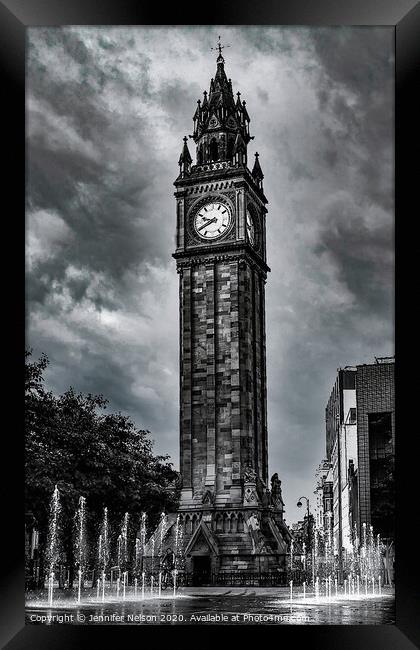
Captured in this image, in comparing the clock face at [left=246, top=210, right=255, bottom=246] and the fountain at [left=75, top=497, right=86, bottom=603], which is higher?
the clock face at [left=246, top=210, right=255, bottom=246]

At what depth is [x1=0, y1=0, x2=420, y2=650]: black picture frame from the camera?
12.4 m

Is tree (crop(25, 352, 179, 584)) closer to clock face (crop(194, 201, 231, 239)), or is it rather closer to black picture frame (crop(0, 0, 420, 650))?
clock face (crop(194, 201, 231, 239))

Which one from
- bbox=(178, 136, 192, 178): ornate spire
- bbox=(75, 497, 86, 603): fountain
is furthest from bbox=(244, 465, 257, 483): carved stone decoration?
bbox=(178, 136, 192, 178): ornate spire

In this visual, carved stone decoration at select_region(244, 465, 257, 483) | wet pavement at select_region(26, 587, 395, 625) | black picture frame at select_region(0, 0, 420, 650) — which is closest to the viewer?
black picture frame at select_region(0, 0, 420, 650)

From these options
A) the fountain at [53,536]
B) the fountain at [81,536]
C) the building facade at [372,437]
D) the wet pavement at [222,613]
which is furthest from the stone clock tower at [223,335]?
the wet pavement at [222,613]

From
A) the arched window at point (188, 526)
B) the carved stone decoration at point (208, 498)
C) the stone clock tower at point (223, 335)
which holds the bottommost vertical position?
the arched window at point (188, 526)

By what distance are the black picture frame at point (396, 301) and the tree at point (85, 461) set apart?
9873 mm

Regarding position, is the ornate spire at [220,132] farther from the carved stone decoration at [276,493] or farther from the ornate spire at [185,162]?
the carved stone decoration at [276,493]

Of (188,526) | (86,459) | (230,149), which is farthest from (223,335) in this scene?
(86,459)

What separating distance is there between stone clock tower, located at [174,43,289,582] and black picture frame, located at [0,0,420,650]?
18908 millimetres

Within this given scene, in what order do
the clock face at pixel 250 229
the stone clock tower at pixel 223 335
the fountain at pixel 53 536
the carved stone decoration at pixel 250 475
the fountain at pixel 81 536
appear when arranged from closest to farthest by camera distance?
the fountain at pixel 53 536 → the fountain at pixel 81 536 → the stone clock tower at pixel 223 335 → the carved stone decoration at pixel 250 475 → the clock face at pixel 250 229

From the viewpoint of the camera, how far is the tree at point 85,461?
78.8 ft

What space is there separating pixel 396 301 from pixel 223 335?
21.6m
